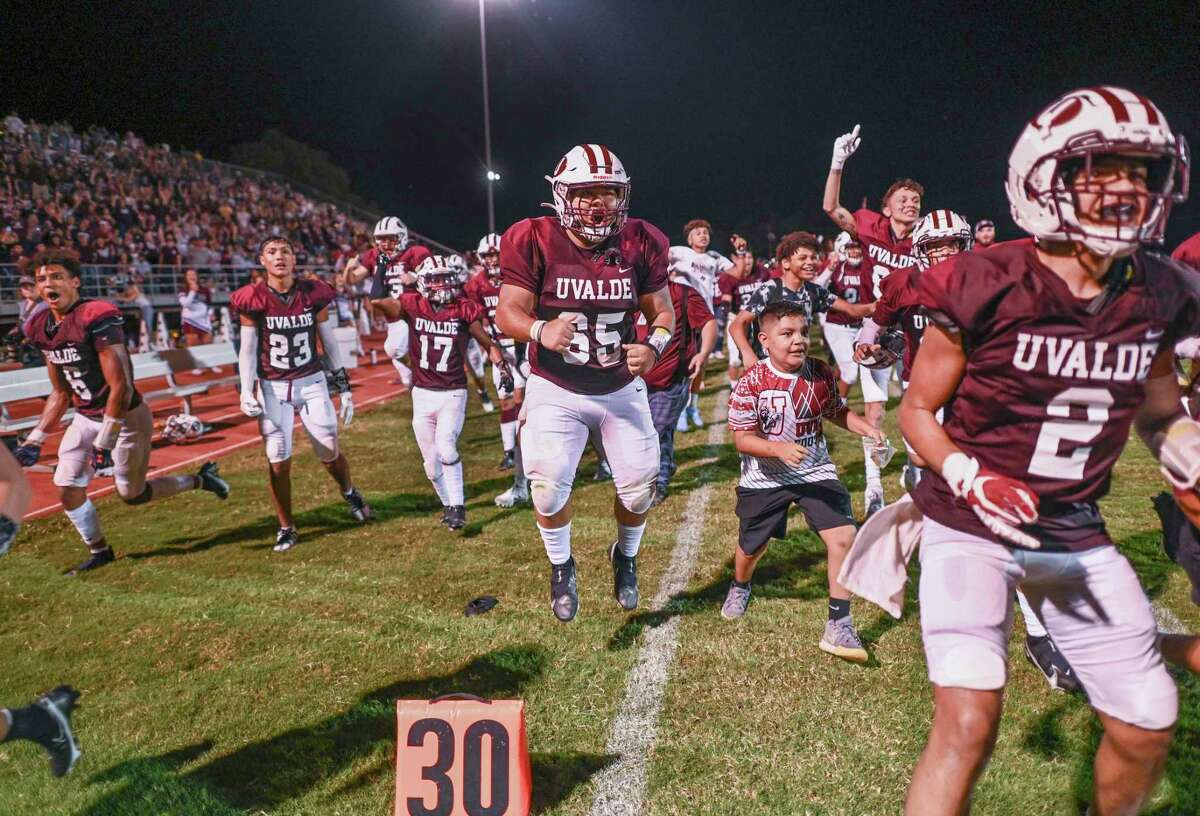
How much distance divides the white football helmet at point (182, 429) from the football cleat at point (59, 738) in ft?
24.6

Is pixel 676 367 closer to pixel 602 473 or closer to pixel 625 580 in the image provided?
pixel 602 473

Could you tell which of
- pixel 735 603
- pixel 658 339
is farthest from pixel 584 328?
pixel 735 603

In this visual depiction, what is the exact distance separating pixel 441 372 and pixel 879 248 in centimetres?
384

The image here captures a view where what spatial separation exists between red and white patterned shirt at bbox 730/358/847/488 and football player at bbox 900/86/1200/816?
1780 millimetres

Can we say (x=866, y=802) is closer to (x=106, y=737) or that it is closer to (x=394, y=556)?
(x=106, y=737)

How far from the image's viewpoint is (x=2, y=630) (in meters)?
4.58

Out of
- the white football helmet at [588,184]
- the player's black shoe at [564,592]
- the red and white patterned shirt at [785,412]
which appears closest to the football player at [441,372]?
the player's black shoe at [564,592]

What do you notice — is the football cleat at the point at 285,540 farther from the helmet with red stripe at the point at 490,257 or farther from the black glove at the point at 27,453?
the helmet with red stripe at the point at 490,257

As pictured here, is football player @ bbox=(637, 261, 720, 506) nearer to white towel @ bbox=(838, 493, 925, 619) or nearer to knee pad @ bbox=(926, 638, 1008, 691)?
white towel @ bbox=(838, 493, 925, 619)

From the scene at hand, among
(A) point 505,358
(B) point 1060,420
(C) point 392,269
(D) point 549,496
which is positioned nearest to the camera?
(B) point 1060,420

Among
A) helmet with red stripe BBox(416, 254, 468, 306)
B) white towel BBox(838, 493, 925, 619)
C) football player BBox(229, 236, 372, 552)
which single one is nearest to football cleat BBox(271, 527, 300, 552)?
football player BBox(229, 236, 372, 552)

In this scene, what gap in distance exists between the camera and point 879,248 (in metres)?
6.23

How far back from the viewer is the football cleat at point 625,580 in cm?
420

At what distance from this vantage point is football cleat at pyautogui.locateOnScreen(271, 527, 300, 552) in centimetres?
584
